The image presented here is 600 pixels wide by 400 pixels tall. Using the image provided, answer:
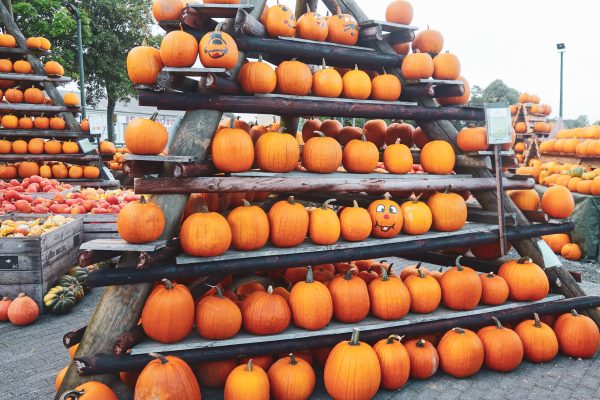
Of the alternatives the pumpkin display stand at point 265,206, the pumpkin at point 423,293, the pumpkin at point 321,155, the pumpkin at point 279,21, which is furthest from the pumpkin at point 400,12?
the pumpkin at point 423,293

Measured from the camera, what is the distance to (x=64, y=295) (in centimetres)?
499

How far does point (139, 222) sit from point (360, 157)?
193 cm

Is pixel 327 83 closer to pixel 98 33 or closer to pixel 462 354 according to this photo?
Answer: pixel 462 354

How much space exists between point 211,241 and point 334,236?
1012mm

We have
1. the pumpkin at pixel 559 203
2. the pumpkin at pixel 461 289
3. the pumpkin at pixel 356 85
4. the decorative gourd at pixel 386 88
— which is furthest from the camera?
the pumpkin at pixel 559 203

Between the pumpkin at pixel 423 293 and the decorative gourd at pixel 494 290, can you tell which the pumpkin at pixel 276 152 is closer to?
the pumpkin at pixel 423 293

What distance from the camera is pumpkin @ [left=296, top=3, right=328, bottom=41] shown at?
3.71m

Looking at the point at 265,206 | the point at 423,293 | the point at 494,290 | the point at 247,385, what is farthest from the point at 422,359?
the point at 265,206

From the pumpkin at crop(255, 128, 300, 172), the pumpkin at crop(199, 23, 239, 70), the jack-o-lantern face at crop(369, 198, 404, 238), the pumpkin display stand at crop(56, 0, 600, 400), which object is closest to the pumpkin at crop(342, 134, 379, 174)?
the pumpkin display stand at crop(56, 0, 600, 400)

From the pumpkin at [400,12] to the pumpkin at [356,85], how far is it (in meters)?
0.65

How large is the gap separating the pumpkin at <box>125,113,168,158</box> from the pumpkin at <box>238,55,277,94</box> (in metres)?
0.78

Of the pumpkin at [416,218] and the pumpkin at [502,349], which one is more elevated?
the pumpkin at [416,218]

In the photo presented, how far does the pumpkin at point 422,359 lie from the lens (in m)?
3.42

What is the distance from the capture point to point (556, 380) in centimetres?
343
